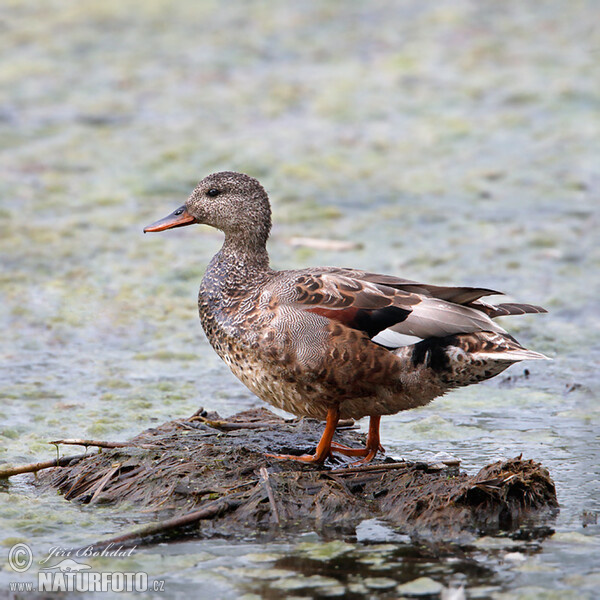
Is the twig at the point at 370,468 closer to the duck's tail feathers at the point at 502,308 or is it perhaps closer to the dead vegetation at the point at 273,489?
the dead vegetation at the point at 273,489

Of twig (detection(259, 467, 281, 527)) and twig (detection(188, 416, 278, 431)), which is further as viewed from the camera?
twig (detection(188, 416, 278, 431))

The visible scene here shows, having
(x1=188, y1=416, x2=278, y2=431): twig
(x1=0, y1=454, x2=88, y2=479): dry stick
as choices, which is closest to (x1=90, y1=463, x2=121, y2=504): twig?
(x1=0, y1=454, x2=88, y2=479): dry stick

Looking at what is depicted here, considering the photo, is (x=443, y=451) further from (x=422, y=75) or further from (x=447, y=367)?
(x=422, y=75)

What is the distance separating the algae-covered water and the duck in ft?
2.09

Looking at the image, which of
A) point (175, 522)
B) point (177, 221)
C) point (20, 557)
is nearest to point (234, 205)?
point (177, 221)

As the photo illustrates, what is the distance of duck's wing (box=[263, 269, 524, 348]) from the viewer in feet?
16.1

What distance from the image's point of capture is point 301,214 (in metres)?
9.14

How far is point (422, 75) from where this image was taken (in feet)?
39.4

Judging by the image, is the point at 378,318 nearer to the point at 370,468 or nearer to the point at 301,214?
the point at 370,468

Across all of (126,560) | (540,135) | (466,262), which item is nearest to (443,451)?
(126,560)

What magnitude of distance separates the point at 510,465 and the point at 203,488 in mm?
1360

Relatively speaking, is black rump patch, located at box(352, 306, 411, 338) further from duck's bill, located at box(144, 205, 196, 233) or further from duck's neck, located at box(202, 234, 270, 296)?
duck's bill, located at box(144, 205, 196, 233)

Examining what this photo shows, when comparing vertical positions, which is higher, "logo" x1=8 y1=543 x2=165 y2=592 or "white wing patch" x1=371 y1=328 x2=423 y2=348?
"white wing patch" x1=371 y1=328 x2=423 y2=348

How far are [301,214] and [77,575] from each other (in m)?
5.39
